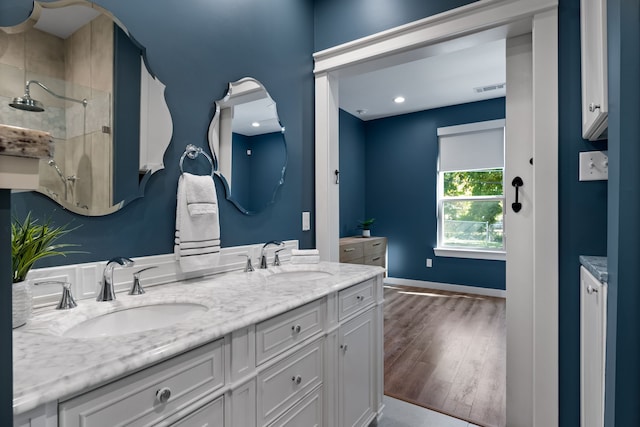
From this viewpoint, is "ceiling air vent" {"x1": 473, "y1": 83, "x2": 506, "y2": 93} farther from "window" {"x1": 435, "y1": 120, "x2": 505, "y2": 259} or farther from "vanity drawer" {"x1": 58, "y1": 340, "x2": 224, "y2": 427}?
"vanity drawer" {"x1": 58, "y1": 340, "x2": 224, "y2": 427}

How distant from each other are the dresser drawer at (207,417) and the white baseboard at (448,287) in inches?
176

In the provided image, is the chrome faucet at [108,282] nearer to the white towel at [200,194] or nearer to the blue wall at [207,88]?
the blue wall at [207,88]

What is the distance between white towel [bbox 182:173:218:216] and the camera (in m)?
1.46

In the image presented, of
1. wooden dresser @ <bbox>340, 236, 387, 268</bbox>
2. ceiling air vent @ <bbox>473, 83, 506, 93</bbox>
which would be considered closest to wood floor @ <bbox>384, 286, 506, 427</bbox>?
wooden dresser @ <bbox>340, 236, 387, 268</bbox>

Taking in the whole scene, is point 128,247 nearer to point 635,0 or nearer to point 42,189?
point 42,189

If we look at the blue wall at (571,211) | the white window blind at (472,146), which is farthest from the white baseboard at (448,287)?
the blue wall at (571,211)

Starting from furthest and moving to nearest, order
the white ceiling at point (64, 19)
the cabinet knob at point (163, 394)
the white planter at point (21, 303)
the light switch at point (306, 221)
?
1. the light switch at point (306, 221)
2. the white ceiling at point (64, 19)
3. the white planter at point (21, 303)
4. the cabinet knob at point (163, 394)

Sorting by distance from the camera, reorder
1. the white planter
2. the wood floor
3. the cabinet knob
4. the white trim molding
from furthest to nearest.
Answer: the white trim molding → the wood floor → the white planter → the cabinet knob

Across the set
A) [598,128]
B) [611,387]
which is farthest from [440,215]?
[611,387]

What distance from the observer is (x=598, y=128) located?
136 cm

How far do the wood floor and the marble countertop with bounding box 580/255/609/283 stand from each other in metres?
1.07

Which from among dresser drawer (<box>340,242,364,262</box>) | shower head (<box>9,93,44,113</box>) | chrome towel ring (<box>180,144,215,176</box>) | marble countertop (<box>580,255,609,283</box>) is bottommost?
dresser drawer (<box>340,242,364,262</box>)

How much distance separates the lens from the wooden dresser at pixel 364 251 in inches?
160

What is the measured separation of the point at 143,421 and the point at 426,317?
3.41 meters
